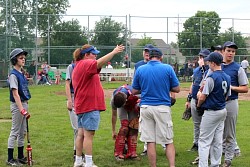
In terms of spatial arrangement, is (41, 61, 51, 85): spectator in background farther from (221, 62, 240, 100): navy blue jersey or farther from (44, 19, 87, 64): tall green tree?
(221, 62, 240, 100): navy blue jersey

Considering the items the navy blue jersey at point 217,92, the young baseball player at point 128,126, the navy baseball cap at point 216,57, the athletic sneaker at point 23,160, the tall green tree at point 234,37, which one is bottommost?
the athletic sneaker at point 23,160

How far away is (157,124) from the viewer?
259 inches

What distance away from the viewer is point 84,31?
3225cm

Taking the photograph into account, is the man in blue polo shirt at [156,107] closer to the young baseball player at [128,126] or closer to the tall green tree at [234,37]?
the young baseball player at [128,126]

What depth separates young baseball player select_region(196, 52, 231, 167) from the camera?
252 inches

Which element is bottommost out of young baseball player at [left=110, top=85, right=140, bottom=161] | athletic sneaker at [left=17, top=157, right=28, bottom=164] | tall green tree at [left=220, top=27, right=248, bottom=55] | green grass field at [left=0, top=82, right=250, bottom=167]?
green grass field at [left=0, top=82, right=250, bottom=167]

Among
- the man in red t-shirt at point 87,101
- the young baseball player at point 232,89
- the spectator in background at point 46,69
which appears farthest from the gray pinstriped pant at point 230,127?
the spectator in background at point 46,69

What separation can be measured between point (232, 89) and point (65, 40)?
27333 millimetres

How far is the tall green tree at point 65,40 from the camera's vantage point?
3107cm

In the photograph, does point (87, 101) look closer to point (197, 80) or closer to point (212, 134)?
point (212, 134)

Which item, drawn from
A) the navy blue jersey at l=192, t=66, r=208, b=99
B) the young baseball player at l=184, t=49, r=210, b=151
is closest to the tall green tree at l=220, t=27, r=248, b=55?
the young baseball player at l=184, t=49, r=210, b=151

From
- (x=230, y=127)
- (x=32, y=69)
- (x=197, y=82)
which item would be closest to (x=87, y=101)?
(x=197, y=82)

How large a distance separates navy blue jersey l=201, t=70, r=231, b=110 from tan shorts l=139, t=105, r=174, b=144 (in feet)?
1.89

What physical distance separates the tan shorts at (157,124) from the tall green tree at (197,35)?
26595 millimetres
